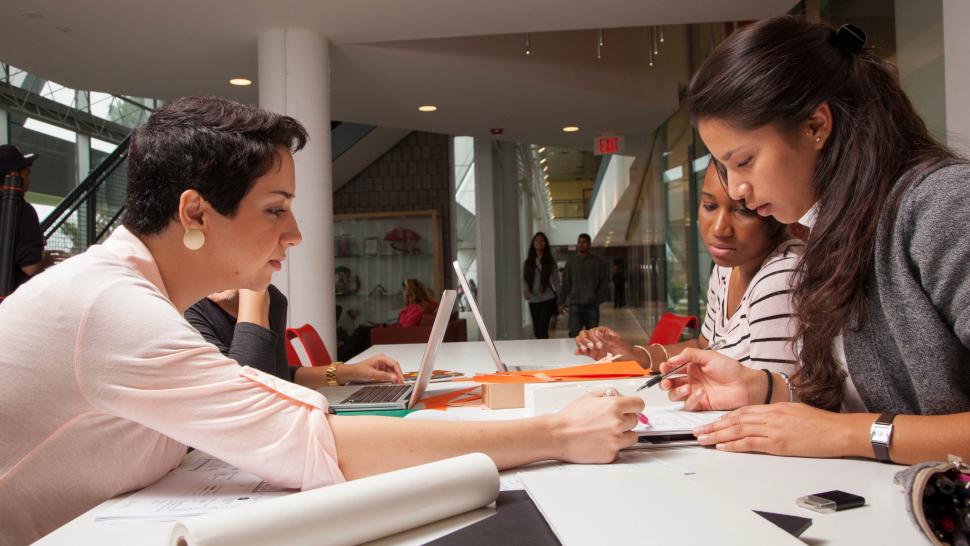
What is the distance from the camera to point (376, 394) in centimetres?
180

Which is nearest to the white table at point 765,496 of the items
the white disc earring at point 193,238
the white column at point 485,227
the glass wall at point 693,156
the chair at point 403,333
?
the white disc earring at point 193,238

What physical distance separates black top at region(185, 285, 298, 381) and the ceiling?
10.4 feet

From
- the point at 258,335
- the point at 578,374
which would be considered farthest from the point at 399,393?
the point at 578,374

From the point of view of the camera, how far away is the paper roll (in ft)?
2.37

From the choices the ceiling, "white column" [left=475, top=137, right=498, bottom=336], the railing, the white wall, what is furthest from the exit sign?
the railing

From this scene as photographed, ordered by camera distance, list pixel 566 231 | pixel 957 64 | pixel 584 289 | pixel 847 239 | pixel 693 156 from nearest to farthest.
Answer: pixel 847 239 → pixel 957 64 → pixel 693 156 → pixel 584 289 → pixel 566 231

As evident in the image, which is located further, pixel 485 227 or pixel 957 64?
pixel 485 227

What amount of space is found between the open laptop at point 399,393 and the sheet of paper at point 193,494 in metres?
0.37

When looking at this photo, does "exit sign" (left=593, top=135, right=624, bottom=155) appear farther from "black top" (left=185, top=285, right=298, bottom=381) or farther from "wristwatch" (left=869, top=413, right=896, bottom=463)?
"wristwatch" (left=869, top=413, right=896, bottom=463)

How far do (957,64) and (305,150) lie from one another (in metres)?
4.15

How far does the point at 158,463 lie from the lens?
1131mm

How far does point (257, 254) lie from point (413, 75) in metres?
5.29

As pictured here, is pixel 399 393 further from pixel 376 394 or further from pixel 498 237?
pixel 498 237

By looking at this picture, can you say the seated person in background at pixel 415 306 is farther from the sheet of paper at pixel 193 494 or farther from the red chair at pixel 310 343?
the sheet of paper at pixel 193 494
